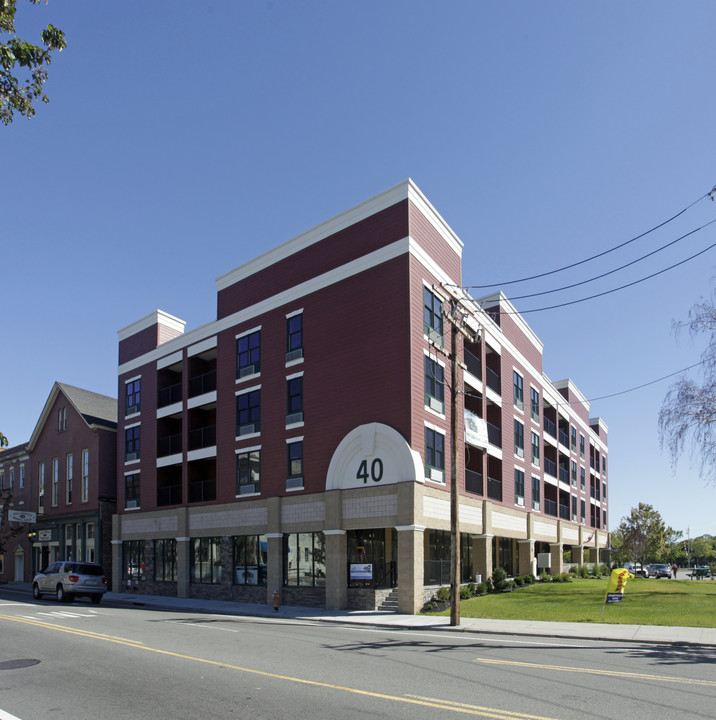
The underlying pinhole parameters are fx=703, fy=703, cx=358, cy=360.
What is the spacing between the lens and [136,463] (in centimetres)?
4366

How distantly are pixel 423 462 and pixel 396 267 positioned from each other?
8.37 metres

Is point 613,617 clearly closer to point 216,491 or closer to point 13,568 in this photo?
point 216,491

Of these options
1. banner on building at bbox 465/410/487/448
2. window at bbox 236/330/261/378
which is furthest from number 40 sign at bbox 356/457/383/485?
window at bbox 236/330/261/378

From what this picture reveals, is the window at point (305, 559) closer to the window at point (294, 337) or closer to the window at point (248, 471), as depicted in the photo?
the window at point (248, 471)

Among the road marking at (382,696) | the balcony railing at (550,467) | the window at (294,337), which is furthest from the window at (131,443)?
the balcony railing at (550,467)

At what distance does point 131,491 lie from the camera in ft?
145

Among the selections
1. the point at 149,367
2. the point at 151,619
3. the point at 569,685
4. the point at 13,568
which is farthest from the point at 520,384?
the point at 13,568

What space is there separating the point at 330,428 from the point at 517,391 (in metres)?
17.4

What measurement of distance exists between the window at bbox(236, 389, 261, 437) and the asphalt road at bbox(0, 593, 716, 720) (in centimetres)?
1719

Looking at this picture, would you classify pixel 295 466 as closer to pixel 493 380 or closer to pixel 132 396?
pixel 493 380

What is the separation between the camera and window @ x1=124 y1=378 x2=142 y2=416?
44.5 meters

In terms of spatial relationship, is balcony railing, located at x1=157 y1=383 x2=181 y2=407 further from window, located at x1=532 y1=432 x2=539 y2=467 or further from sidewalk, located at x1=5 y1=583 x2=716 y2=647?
window, located at x1=532 y1=432 x2=539 y2=467

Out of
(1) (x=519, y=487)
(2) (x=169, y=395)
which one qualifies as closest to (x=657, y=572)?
(1) (x=519, y=487)

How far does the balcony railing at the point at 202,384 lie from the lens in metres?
39.6
